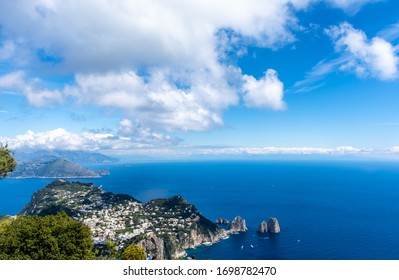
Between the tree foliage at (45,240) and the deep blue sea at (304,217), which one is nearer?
the tree foliage at (45,240)

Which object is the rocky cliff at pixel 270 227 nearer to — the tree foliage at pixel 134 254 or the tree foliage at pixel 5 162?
the tree foliage at pixel 134 254

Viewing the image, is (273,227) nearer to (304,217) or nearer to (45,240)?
(304,217)

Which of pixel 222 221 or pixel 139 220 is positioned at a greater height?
pixel 139 220

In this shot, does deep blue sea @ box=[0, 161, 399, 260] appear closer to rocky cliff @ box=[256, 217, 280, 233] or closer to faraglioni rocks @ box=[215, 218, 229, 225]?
rocky cliff @ box=[256, 217, 280, 233]

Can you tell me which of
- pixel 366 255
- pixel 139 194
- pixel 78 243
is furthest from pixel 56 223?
pixel 139 194

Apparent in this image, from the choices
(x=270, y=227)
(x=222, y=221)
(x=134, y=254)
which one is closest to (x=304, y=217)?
(x=270, y=227)

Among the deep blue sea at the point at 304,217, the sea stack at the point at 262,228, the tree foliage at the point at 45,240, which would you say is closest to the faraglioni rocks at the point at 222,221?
the deep blue sea at the point at 304,217
